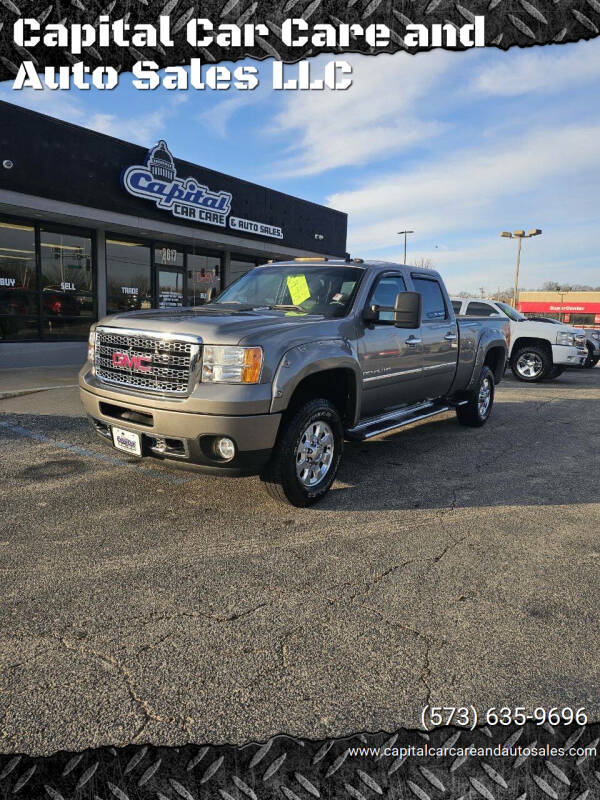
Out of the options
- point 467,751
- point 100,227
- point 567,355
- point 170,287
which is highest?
point 100,227

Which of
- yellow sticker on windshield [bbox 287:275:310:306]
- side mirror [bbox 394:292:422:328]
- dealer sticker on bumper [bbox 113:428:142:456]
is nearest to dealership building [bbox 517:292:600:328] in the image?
yellow sticker on windshield [bbox 287:275:310:306]

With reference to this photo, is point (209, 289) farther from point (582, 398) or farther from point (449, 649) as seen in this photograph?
point (449, 649)

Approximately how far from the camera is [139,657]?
2.42 metres

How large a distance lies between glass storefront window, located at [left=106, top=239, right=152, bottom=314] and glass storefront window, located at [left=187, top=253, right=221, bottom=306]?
68.5 inches

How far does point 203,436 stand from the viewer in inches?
147

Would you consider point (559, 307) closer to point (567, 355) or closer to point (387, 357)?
point (567, 355)

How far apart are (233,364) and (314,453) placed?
106 cm

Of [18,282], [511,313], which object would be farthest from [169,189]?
[511,313]

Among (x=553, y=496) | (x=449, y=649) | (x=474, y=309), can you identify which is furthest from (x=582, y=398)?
(x=449, y=649)

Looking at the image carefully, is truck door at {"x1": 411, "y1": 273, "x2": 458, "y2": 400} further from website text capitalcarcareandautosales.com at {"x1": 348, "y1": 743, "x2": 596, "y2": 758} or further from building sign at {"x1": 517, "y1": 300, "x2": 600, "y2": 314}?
building sign at {"x1": 517, "y1": 300, "x2": 600, "y2": 314}

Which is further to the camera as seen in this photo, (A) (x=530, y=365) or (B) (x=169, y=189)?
(B) (x=169, y=189)

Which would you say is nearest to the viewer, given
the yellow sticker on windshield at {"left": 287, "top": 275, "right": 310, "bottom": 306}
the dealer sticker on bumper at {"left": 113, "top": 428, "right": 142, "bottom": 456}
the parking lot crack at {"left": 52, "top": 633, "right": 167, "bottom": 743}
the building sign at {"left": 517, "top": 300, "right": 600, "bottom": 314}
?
the parking lot crack at {"left": 52, "top": 633, "right": 167, "bottom": 743}

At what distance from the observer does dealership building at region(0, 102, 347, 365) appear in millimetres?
12055

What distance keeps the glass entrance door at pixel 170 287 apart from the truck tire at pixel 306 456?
517 inches
